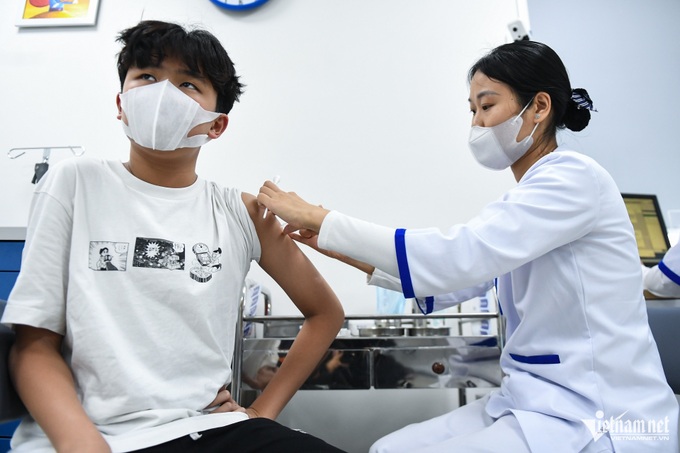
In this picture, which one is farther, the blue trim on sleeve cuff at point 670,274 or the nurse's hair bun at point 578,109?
the blue trim on sleeve cuff at point 670,274

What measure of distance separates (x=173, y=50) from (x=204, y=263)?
0.44 m

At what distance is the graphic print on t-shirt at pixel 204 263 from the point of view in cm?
91

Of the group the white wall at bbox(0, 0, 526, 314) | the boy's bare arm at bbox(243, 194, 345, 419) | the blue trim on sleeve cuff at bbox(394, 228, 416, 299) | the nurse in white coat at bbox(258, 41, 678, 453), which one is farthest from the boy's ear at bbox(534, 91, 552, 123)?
the white wall at bbox(0, 0, 526, 314)

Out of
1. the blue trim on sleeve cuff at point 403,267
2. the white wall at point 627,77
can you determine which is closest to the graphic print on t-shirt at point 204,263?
the blue trim on sleeve cuff at point 403,267

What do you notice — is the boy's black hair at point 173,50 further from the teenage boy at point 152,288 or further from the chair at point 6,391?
the chair at point 6,391

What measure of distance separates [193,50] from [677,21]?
2.74 meters

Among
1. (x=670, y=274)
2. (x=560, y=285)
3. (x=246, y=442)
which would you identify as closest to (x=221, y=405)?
(x=246, y=442)

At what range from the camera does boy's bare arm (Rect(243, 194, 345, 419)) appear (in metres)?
1.08

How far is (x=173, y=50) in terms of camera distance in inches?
39.4

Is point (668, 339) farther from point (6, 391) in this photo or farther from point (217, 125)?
point (6, 391)

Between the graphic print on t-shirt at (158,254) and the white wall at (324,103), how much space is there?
127 cm

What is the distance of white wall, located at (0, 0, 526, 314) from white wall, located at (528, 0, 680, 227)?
0.44 meters

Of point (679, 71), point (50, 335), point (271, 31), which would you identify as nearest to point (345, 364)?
point (50, 335)

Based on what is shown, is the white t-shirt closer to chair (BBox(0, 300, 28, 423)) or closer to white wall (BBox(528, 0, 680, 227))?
chair (BBox(0, 300, 28, 423))
